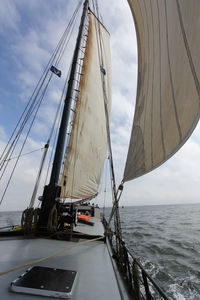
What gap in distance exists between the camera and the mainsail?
1280 mm

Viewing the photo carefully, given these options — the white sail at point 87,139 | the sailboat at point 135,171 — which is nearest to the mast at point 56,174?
the sailboat at point 135,171

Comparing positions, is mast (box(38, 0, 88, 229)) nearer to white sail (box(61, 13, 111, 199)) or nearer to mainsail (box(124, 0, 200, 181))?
mainsail (box(124, 0, 200, 181))

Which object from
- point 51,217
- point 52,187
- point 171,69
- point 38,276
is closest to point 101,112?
point 52,187

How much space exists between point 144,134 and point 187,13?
50.1 inches

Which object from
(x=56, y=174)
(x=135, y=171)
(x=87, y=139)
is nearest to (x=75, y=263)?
(x=135, y=171)

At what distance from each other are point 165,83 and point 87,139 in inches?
229

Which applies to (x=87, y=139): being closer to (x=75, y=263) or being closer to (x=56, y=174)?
(x=56, y=174)

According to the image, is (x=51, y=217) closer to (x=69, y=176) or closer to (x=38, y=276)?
(x=38, y=276)

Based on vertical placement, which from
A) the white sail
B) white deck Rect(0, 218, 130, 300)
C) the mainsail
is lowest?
white deck Rect(0, 218, 130, 300)

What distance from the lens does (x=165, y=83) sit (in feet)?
5.80

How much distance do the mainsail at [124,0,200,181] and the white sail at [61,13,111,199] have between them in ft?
15.8

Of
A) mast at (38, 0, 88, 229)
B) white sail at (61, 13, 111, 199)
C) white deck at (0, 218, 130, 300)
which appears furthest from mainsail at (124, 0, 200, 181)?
A: white sail at (61, 13, 111, 199)

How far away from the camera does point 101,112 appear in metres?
8.55

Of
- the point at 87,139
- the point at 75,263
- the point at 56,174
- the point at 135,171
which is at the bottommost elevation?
the point at 75,263
